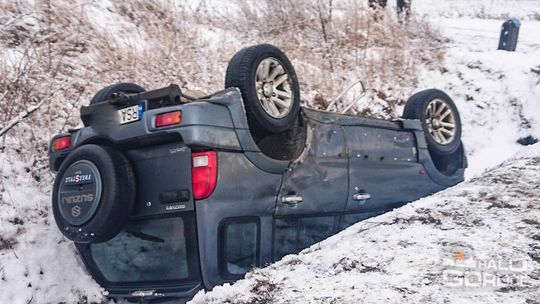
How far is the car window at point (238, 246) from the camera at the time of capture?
359 cm

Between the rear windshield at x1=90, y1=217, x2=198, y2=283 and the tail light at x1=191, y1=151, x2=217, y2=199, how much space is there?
22 centimetres

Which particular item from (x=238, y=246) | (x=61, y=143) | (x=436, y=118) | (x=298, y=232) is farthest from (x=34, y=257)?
(x=436, y=118)

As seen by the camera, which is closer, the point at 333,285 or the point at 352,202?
the point at 333,285

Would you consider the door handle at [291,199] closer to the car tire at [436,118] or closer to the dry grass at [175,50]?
the car tire at [436,118]

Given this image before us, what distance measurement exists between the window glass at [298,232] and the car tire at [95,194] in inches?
45.3

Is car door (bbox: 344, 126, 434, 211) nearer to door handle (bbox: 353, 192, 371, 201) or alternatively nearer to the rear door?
door handle (bbox: 353, 192, 371, 201)

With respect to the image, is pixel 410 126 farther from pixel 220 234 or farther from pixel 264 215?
pixel 220 234

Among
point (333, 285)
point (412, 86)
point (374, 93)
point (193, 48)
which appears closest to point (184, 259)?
point (333, 285)

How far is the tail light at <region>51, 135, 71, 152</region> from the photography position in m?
4.16

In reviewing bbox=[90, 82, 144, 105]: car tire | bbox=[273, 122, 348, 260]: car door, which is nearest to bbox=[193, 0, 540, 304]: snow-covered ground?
bbox=[273, 122, 348, 260]: car door

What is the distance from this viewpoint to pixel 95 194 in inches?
139

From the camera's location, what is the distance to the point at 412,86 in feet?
35.0

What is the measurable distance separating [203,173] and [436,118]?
3860 millimetres

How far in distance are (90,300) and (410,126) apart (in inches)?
144
